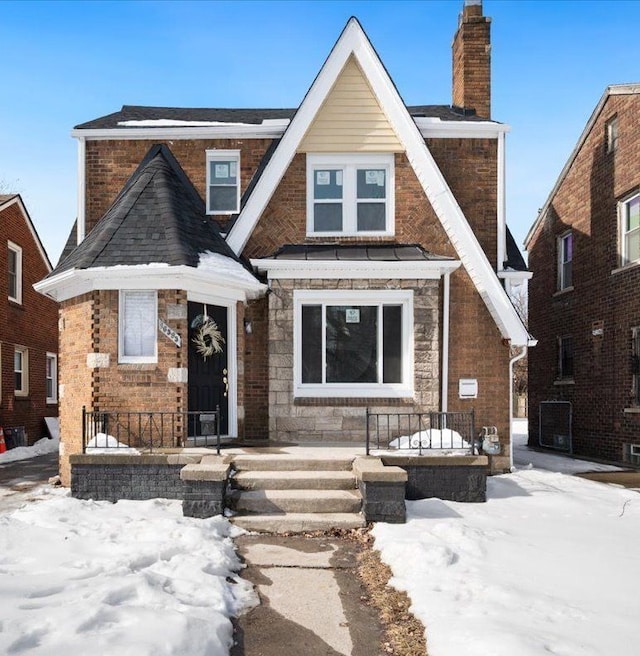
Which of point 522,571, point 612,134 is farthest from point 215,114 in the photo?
point 522,571

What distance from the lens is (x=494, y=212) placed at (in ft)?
39.9

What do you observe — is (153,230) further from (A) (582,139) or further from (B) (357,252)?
(A) (582,139)

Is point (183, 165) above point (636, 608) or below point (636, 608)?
above

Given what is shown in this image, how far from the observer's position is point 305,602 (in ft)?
17.1

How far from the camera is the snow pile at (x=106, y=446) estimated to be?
884cm

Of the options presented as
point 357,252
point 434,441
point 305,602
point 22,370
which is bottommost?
point 305,602

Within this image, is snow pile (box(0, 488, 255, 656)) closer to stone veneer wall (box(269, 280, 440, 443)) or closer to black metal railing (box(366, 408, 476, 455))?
stone veneer wall (box(269, 280, 440, 443))

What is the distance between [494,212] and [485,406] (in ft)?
13.2

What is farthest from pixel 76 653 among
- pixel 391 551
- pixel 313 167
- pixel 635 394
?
pixel 635 394

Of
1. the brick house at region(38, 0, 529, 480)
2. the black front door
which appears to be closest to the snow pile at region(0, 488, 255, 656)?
the black front door

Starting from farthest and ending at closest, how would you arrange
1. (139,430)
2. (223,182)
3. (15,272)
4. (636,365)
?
(15,272)
(636,365)
(223,182)
(139,430)

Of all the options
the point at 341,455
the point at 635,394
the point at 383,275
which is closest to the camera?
the point at 341,455

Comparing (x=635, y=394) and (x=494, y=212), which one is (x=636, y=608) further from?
(x=635, y=394)

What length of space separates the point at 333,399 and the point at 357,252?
2828mm
